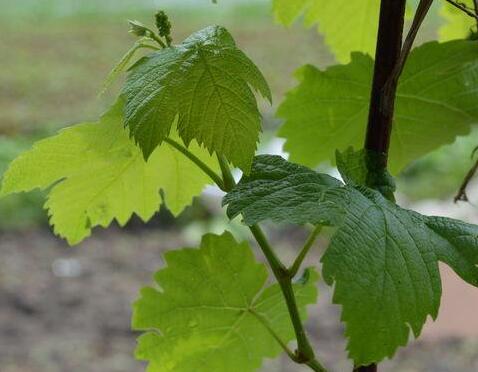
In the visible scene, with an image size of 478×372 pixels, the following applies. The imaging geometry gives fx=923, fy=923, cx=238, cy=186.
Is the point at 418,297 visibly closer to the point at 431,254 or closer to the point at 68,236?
the point at 431,254

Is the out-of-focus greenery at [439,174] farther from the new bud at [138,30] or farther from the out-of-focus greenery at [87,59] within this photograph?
the new bud at [138,30]

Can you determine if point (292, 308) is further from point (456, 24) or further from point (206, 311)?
point (456, 24)

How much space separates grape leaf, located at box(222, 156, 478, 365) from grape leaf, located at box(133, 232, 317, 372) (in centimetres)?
15

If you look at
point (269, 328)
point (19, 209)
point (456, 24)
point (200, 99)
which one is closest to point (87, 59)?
point (19, 209)

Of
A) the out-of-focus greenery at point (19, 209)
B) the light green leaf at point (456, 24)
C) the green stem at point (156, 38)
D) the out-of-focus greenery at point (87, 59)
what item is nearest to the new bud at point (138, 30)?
the green stem at point (156, 38)

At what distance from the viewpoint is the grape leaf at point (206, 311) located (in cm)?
60

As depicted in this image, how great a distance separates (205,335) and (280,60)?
17.1 feet

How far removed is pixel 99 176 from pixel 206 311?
112 millimetres

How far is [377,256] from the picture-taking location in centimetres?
43

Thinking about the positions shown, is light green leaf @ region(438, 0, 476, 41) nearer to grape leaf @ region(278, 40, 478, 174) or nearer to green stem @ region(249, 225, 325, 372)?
grape leaf @ region(278, 40, 478, 174)

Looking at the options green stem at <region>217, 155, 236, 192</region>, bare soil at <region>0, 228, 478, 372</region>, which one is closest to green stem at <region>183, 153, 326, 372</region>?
green stem at <region>217, 155, 236, 192</region>

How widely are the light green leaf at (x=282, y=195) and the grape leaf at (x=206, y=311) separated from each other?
14 centimetres

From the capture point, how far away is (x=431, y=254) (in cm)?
45

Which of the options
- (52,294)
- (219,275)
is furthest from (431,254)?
(52,294)
